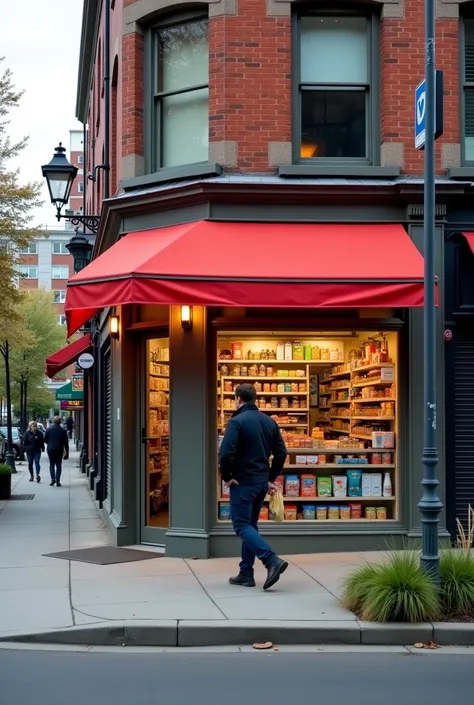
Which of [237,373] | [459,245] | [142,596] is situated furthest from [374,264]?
[142,596]

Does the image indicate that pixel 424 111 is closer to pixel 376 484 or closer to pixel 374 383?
pixel 374 383

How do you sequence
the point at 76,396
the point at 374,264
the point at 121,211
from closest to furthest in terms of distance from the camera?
the point at 374,264
the point at 121,211
the point at 76,396

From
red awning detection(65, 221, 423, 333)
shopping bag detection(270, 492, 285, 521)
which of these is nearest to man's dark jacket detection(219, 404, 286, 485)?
shopping bag detection(270, 492, 285, 521)

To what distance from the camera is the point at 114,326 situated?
45.7 ft

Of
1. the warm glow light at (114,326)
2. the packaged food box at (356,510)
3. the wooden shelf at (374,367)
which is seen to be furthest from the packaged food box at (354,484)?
the warm glow light at (114,326)

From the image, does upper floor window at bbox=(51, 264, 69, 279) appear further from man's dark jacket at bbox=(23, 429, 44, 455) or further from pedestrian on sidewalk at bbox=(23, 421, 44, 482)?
man's dark jacket at bbox=(23, 429, 44, 455)

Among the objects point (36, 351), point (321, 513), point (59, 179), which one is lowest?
point (321, 513)

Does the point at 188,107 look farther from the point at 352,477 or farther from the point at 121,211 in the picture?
the point at 352,477

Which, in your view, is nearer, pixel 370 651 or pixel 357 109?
pixel 370 651

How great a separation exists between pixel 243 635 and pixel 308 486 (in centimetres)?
435

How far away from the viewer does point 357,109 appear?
1258 centimetres

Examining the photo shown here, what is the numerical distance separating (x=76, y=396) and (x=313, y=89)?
2558cm

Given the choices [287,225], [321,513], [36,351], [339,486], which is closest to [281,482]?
[321,513]

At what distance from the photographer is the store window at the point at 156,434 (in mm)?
12820
